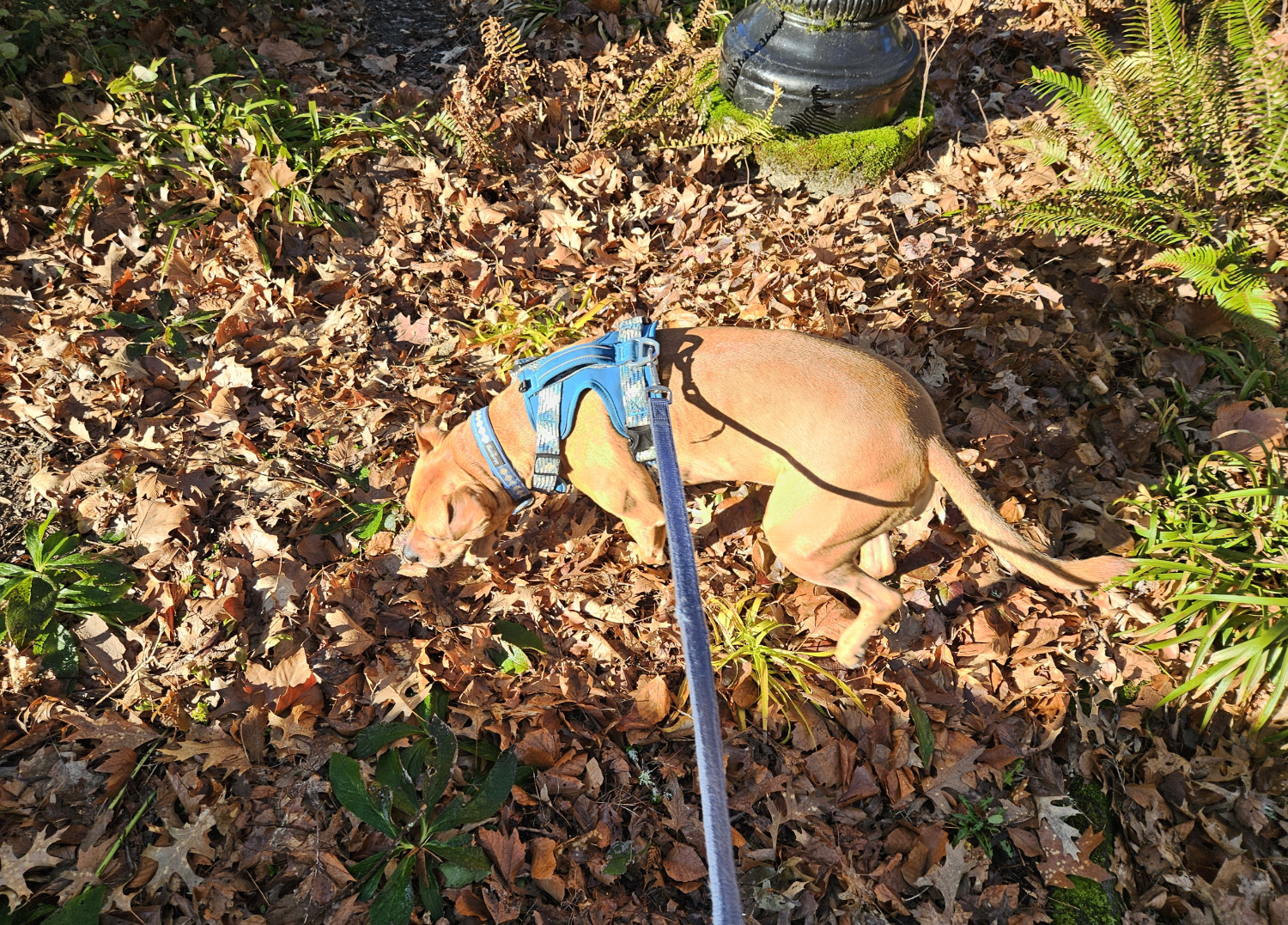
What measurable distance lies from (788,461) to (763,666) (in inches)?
39.5

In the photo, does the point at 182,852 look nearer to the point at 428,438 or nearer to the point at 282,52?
the point at 428,438

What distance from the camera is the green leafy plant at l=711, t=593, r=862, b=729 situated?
10.4ft

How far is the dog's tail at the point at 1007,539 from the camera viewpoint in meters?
2.71

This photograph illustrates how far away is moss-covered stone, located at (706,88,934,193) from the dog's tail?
2954 millimetres

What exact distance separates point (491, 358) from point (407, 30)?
4.04 m

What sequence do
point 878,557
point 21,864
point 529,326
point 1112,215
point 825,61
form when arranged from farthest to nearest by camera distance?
1. point 825,61
2. point 529,326
3. point 1112,215
4. point 878,557
5. point 21,864

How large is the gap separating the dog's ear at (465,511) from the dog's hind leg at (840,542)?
1262mm

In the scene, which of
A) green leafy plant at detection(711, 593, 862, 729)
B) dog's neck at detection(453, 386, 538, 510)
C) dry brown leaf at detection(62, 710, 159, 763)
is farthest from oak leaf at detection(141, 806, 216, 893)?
green leafy plant at detection(711, 593, 862, 729)

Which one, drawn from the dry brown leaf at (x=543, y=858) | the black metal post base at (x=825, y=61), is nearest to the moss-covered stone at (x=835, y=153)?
the black metal post base at (x=825, y=61)

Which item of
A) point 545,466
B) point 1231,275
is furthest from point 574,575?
point 1231,275

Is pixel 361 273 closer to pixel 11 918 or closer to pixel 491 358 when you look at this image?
pixel 491 358

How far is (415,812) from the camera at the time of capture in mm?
2885

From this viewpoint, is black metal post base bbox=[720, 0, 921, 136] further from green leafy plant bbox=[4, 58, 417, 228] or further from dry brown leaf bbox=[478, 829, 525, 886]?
dry brown leaf bbox=[478, 829, 525, 886]

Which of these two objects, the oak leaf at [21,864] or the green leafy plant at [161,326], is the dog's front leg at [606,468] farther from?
the green leafy plant at [161,326]
